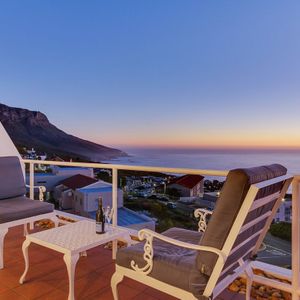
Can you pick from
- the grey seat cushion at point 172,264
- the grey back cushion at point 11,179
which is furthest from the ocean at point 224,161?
the grey back cushion at point 11,179

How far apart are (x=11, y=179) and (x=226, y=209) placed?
10.5 feet

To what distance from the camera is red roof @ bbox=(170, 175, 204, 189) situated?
274cm

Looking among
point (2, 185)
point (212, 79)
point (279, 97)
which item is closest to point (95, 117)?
point (212, 79)

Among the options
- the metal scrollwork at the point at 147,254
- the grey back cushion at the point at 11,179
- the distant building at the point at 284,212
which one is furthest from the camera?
the grey back cushion at the point at 11,179

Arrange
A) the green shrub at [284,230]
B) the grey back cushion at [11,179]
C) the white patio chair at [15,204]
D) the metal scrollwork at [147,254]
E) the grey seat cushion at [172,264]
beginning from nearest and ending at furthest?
1. the grey seat cushion at [172,264]
2. the metal scrollwork at [147,254]
3. the green shrub at [284,230]
4. the white patio chair at [15,204]
5. the grey back cushion at [11,179]

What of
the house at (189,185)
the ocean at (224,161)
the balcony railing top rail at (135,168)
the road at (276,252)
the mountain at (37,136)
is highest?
the mountain at (37,136)

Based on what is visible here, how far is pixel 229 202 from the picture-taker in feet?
4.56

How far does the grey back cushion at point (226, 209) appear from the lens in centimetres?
137

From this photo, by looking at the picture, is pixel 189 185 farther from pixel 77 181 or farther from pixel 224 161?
pixel 77 181

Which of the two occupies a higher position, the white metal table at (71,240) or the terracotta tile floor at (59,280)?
the white metal table at (71,240)

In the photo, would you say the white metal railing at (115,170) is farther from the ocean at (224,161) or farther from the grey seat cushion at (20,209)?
the grey seat cushion at (20,209)

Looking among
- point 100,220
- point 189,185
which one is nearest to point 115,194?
point 100,220

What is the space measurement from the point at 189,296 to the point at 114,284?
1.91 feet

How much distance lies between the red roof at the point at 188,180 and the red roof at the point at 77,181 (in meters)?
1.32
